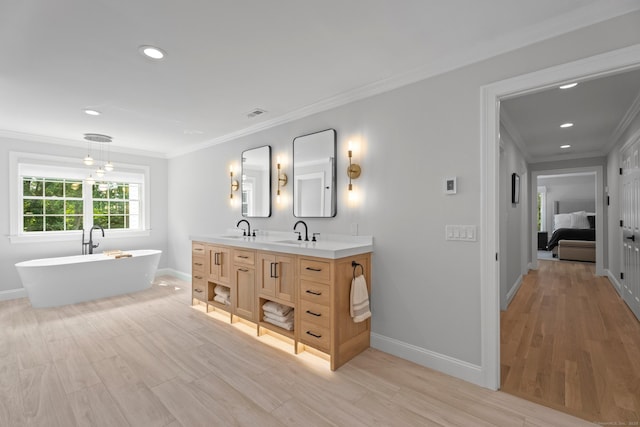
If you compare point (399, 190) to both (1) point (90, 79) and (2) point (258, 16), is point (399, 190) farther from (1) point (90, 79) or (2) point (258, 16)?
(1) point (90, 79)

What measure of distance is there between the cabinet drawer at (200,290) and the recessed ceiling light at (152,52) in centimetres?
267

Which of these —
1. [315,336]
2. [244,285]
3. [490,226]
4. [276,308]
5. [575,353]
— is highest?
[490,226]

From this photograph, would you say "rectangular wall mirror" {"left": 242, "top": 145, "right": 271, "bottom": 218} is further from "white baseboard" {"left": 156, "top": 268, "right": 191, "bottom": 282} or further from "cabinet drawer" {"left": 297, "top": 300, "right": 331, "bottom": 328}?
"white baseboard" {"left": 156, "top": 268, "right": 191, "bottom": 282}

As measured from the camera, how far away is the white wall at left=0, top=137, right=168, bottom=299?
4363 mm

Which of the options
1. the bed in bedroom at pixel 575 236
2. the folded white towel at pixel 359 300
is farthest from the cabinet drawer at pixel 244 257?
the bed in bedroom at pixel 575 236

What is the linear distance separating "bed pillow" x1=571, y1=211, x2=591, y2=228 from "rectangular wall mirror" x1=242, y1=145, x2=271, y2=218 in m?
10.3

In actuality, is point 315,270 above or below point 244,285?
above

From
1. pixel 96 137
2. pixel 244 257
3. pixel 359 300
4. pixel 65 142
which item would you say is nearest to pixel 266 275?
pixel 244 257

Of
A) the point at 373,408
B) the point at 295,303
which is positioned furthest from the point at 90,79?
the point at 373,408

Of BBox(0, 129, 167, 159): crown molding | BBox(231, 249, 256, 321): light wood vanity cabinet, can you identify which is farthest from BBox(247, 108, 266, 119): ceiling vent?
BBox(0, 129, 167, 159): crown molding

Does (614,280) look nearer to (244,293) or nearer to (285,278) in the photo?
(285,278)

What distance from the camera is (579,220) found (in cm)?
945

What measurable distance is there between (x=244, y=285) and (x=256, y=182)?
1484 mm

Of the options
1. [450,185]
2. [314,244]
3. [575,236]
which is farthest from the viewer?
[575,236]
